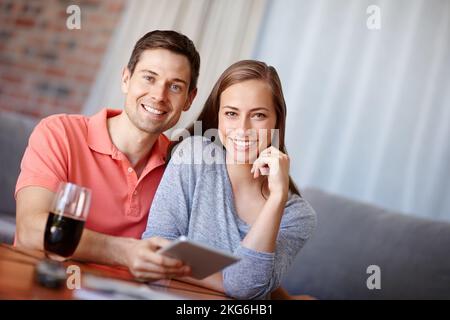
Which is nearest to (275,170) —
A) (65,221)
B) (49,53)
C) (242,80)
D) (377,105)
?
(242,80)

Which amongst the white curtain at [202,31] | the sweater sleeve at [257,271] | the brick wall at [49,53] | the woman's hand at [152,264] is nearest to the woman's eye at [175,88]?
the sweater sleeve at [257,271]

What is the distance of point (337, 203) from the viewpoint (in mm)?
2416

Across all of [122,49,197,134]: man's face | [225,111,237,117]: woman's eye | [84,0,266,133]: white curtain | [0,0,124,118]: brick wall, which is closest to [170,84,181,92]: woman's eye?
[122,49,197,134]: man's face

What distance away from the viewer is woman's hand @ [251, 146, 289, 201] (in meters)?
1.40

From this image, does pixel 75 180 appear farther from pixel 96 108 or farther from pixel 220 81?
pixel 96 108

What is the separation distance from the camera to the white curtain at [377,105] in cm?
314

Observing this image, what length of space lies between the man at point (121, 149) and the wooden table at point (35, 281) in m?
0.24

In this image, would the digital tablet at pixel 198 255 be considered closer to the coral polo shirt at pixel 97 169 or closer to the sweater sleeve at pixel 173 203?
the sweater sleeve at pixel 173 203

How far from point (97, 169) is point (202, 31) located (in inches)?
76.8

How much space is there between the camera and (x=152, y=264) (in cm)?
112

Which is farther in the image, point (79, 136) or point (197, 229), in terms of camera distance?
point (79, 136)

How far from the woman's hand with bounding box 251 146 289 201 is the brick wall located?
244 centimetres

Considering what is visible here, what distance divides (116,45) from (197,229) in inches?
90.2
